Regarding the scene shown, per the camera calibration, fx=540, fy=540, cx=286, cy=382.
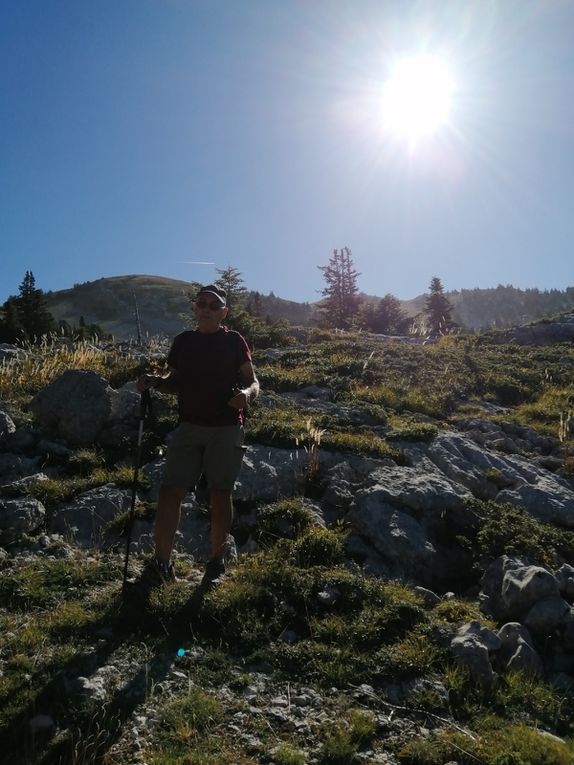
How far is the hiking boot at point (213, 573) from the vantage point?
506 cm

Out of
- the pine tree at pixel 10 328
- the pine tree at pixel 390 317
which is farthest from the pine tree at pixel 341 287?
the pine tree at pixel 10 328

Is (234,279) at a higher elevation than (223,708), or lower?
higher

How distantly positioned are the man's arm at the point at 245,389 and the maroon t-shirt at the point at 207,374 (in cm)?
6

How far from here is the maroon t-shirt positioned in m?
5.37

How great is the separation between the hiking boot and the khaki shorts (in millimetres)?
709

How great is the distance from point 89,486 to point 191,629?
3.32 m

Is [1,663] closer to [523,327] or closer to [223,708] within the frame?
[223,708]

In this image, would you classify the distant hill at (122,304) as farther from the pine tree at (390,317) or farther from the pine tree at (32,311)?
the pine tree at (32,311)

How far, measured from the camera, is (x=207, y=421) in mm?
5367

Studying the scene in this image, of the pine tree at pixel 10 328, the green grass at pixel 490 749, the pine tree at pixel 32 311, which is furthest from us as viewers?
the pine tree at pixel 32 311

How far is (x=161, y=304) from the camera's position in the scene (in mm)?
92500

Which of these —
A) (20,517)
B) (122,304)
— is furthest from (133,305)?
(20,517)

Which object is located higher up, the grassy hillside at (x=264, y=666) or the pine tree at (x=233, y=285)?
the pine tree at (x=233, y=285)

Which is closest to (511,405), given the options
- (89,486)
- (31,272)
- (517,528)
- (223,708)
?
(517,528)
